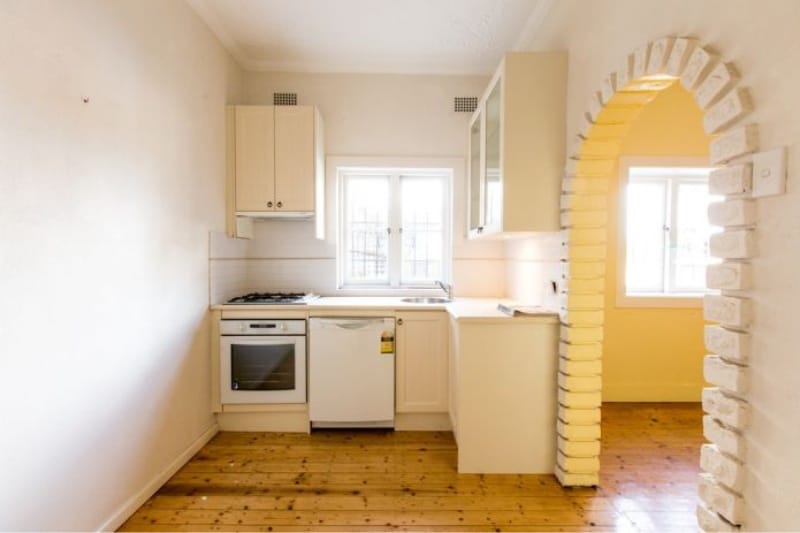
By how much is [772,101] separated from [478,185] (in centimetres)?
207

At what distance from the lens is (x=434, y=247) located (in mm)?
3678

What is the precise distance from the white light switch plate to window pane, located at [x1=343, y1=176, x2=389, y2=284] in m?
2.80

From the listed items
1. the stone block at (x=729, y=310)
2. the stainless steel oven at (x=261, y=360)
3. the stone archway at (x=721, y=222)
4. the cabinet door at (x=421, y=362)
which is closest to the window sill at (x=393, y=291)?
the cabinet door at (x=421, y=362)

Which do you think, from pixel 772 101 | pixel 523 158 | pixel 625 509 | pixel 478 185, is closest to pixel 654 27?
pixel 772 101

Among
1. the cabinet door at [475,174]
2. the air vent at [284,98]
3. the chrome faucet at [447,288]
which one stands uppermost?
the air vent at [284,98]

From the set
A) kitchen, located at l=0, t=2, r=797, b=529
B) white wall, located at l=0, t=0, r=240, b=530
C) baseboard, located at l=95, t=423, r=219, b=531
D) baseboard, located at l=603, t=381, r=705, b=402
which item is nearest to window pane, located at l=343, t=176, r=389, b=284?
kitchen, located at l=0, t=2, r=797, b=529

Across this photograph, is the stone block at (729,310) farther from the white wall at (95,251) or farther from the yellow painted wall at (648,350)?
the yellow painted wall at (648,350)

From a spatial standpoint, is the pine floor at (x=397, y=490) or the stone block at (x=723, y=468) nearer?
the stone block at (x=723, y=468)

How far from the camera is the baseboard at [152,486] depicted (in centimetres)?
186

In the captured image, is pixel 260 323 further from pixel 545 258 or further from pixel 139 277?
pixel 545 258

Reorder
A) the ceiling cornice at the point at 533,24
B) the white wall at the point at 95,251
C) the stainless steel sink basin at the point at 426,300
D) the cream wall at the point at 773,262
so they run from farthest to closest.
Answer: the stainless steel sink basin at the point at 426,300
the ceiling cornice at the point at 533,24
the white wall at the point at 95,251
the cream wall at the point at 773,262

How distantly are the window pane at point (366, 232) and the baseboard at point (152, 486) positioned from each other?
5.54 ft

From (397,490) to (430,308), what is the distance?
1.19 m

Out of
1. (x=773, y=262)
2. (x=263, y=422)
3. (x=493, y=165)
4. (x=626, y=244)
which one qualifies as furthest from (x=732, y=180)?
(x=263, y=422)
